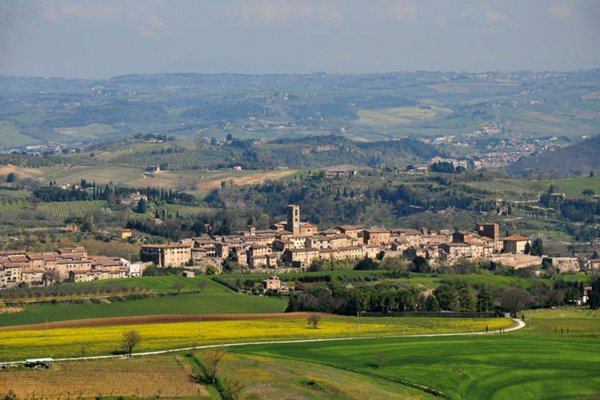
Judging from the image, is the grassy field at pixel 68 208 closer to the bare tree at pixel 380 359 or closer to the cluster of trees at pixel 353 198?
the cluster of trees at pixel 353 198

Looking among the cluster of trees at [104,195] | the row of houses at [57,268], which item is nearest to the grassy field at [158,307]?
the row of houses at [57,268]

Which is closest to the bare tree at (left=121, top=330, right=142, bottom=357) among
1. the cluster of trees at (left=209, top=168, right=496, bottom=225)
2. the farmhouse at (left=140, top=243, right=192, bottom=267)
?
the farmhouse at (left=140, top=243, right=192, bottom=267)

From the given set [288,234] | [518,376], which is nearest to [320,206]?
[288,234]

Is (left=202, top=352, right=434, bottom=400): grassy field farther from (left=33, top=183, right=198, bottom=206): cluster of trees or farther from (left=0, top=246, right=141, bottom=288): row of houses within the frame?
(left=33, top=183, right=198, bottom=206): cluster of trees

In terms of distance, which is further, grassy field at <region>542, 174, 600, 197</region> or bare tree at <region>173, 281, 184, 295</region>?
grassy field at <region>542, 174, 600, 197</region>

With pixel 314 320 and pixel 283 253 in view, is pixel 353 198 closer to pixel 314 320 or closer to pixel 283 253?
pixel 283 253

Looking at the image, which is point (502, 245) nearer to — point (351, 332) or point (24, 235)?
point (24, 235)
